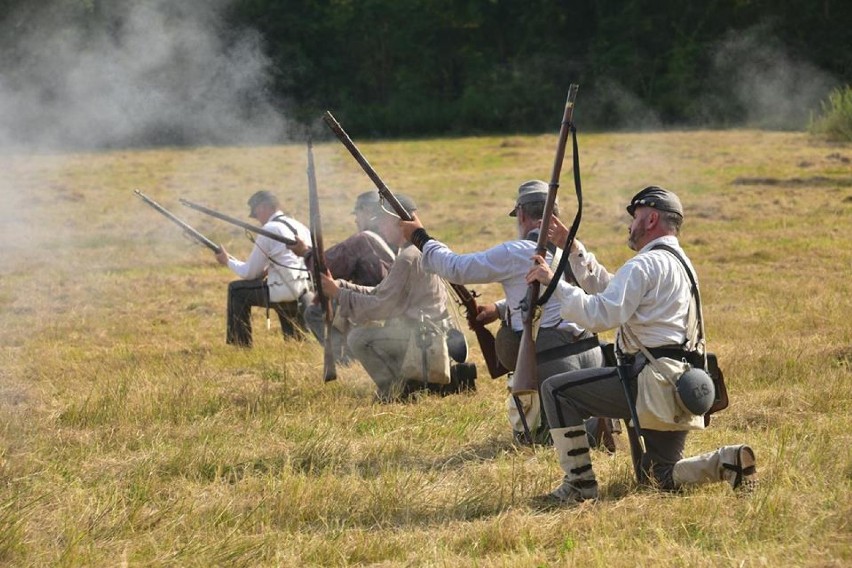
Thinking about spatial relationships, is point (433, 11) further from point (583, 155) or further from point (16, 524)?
point (16, 524)

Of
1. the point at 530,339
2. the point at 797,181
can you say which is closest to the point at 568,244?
the point at 530,339

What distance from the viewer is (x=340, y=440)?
7109mm

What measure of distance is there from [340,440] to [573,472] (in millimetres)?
1669

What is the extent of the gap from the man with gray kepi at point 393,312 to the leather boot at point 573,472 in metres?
2.65

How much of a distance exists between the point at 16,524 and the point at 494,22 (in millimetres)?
39875

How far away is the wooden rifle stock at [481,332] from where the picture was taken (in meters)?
7.91

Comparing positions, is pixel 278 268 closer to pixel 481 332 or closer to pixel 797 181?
pixel 481 332

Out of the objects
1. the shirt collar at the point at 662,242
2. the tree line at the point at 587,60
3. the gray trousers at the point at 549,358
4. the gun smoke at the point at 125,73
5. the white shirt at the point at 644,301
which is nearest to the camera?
the white shirt at the point at 644,301

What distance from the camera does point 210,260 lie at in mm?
16859

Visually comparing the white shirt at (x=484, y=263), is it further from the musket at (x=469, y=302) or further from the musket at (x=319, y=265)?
the musket at (x=319, y=265)

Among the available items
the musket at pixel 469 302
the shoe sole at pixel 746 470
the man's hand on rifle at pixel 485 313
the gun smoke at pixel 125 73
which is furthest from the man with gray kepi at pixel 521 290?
the gun smoke at pixel 125 73

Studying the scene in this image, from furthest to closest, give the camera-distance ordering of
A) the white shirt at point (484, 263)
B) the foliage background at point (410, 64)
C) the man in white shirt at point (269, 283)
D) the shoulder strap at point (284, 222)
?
1. the man in white shirt at point (269, 283)
2. the shoulder strap at point (284, 222)
3. the foliage background at point (410, 64)
4. the white shirt at point (484, 263)

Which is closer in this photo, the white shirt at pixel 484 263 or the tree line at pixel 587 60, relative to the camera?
the white shirt at pixel 484 263

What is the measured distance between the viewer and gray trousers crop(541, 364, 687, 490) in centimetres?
599
